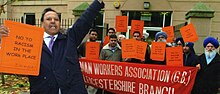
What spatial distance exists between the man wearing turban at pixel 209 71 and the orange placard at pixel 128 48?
1176 millimetres

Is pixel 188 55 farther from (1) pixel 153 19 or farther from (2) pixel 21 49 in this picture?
(1) pixel 153 19

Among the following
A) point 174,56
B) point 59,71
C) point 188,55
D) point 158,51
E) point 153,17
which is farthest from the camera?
point 153,17

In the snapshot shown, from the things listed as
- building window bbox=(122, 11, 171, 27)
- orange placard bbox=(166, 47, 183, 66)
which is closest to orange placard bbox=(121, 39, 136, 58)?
orange placard bbox=(166, 47, 183, 66)

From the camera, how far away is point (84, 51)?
568cm

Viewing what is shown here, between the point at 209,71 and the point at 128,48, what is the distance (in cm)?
148

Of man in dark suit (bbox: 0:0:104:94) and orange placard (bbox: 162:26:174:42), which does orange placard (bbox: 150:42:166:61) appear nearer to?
orange placard (bbox: 162:26:174:42)

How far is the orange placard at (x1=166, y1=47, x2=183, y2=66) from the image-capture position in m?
4.48

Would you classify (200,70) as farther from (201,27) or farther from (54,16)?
(201,27)

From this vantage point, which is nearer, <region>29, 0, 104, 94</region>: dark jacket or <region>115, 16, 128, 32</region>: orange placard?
<region>29, 0, 104, 94</region>: dark jacket

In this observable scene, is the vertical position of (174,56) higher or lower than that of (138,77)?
higher

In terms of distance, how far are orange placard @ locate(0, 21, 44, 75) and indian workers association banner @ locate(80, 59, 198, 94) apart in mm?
2302

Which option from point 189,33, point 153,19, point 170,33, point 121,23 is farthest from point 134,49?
point 153,19

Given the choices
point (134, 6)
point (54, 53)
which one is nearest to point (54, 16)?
point (54, 53)

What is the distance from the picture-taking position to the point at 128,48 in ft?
15.8
